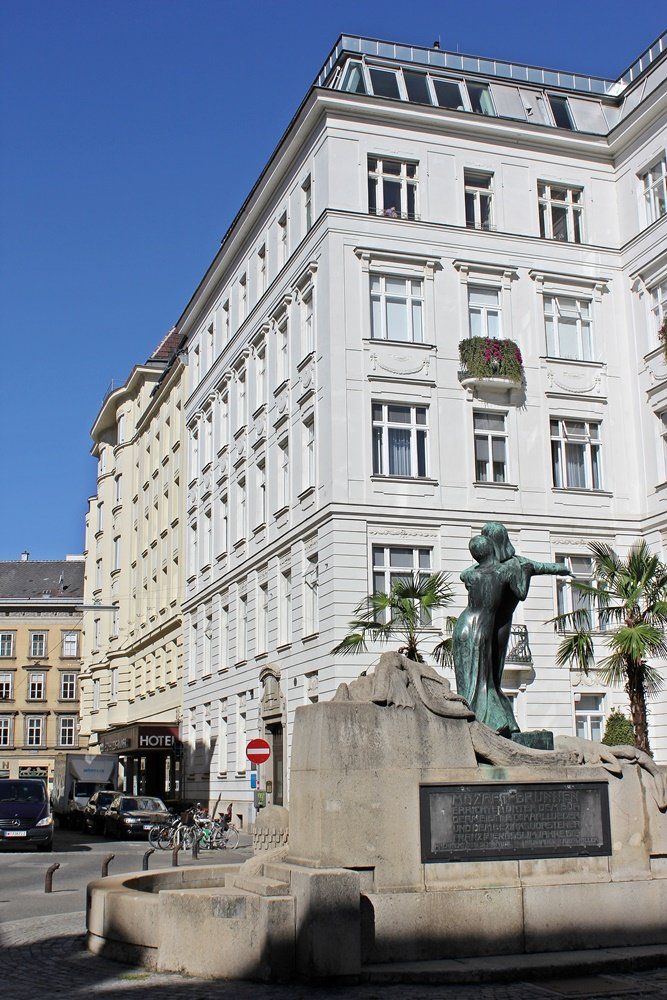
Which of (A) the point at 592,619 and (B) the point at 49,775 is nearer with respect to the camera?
(A) the point at 592,619

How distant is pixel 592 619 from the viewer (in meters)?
33.5

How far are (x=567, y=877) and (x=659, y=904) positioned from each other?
0.87m

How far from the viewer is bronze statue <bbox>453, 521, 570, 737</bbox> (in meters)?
11.9

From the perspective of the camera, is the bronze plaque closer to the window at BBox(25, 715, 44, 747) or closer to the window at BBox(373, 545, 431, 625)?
the window at BBox(373, 545, 431, 625)

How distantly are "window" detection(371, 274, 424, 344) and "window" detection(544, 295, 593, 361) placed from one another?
417cm

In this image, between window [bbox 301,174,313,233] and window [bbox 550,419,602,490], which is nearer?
window [bbox 550,419,602,490]

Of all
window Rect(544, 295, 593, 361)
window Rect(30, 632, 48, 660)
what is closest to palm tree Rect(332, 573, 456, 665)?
window Rect(544, 295, 593, 361)

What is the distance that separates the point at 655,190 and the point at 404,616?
663 inches

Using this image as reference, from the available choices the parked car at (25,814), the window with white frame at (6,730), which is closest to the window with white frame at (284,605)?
the parked car at (25,814)

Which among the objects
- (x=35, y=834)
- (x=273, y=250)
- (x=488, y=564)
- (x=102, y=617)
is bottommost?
(x=35, y=834)

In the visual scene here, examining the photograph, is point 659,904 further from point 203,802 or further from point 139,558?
point 139,558

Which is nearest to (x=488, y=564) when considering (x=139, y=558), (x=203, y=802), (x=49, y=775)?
(x=203, y=802)

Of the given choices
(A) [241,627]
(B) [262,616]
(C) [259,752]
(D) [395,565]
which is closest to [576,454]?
(D) [395,565]

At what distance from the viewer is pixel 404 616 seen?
1024 inches
